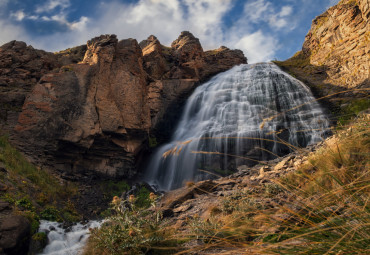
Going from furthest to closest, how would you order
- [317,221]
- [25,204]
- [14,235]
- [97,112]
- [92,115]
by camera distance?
[97,112]
[92,115]
[25,204]
[14,235]
[317,221]

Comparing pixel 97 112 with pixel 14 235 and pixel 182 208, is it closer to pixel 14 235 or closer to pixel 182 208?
pixel 182 208

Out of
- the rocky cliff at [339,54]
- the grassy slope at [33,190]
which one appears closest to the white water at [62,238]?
the grassy slope at [33,190]

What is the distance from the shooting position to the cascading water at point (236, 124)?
12469 millimetres

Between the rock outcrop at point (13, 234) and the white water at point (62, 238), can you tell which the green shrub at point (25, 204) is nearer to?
the white water at point (62, 238)

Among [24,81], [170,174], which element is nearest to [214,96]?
[170,174]

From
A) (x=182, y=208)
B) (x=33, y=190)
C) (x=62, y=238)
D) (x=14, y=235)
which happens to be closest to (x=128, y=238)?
(x=14, y=235)

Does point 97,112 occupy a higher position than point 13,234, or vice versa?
point 97,112

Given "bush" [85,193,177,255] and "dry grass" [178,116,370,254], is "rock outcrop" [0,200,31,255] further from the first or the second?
"dry grass" [178,116,370,254]

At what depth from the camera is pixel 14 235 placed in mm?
4707

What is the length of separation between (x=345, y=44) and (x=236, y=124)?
10.8m

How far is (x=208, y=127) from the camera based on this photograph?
14.4m

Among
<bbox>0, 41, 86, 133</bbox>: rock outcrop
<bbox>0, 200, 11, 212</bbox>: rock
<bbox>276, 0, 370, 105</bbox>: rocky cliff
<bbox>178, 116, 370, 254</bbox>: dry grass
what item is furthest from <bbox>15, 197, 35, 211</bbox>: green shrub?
<bbox>276, 0, 370, 105</bbox>: rocky cliff

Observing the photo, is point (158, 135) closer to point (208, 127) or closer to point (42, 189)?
point (208, 127)

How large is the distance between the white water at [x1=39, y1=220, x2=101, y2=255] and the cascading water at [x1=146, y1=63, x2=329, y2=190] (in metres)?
5.63
